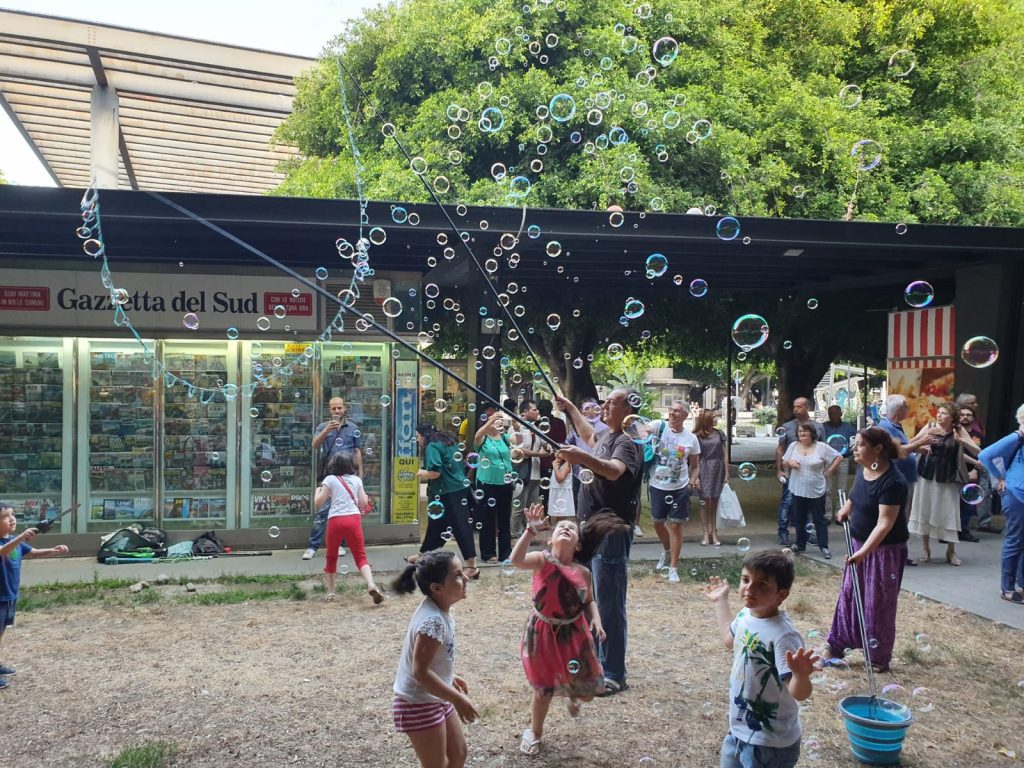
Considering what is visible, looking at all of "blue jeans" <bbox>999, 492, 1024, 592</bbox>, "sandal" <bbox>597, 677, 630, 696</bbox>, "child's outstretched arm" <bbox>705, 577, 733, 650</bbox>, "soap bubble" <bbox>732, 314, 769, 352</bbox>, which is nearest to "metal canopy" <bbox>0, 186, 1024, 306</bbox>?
"soap bubble" <bbox>732, 314, 769, 352</bbox>

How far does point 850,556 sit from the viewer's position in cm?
504

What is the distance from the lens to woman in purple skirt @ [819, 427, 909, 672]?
511 cm

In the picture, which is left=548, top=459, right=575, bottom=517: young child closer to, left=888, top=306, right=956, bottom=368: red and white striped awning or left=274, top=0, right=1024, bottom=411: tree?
left=274, top=0, right=1024, bottom=411: tree

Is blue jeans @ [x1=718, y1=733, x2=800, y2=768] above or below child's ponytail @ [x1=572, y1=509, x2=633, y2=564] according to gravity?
below

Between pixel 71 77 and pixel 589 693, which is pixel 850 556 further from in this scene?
pixel 71 77

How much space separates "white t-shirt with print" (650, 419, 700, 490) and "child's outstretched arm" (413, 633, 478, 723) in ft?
16.5

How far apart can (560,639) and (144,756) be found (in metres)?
2.15

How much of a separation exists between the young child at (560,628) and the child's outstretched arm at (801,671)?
4.48 feet

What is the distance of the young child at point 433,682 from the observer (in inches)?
124

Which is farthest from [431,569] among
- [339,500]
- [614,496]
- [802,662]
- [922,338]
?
[922,338]

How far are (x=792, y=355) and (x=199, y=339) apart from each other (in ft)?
47.7

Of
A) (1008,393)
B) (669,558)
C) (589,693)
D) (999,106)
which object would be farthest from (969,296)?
(589,693)

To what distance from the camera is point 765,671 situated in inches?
117

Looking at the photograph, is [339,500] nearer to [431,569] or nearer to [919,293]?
[431,569]
